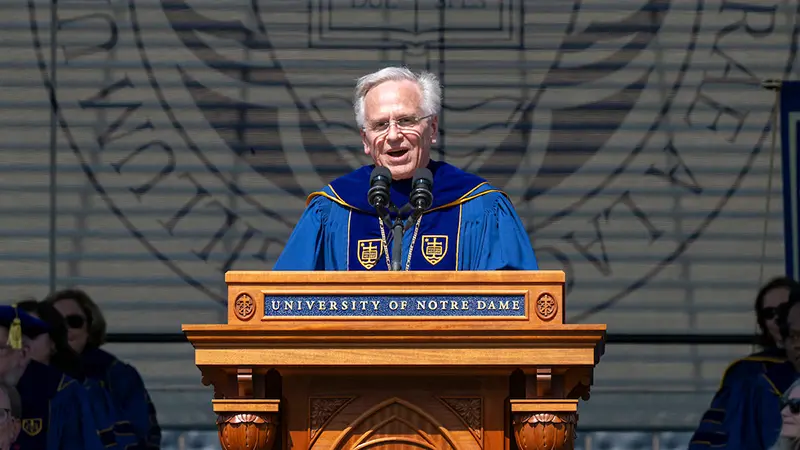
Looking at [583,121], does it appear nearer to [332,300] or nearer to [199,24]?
[199,24]

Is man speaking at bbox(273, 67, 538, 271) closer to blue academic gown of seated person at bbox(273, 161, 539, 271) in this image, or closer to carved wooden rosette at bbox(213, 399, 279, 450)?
blue academic gown of seated person at bbox(273, 161, 539, 271)

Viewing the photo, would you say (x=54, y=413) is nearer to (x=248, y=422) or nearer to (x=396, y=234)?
(x=396, y=234)

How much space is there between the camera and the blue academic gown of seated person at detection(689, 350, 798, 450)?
10.2m

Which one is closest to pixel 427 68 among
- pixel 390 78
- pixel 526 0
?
pixel 526 0

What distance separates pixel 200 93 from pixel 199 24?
18.5 inches

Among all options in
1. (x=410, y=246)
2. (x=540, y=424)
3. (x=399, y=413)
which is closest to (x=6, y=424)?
(x=410, y=246)

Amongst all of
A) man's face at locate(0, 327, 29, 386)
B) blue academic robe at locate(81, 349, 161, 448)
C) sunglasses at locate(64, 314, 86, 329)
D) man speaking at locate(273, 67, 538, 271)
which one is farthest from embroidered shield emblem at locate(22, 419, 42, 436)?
man speaking at locate(273, 67, 538, 271)

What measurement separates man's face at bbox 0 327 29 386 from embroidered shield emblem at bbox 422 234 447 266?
3234mm

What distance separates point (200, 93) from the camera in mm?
11898

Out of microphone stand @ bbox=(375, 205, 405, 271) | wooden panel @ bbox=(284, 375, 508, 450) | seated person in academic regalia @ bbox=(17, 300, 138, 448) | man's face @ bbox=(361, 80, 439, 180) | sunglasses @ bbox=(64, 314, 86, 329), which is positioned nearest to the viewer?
wooden panel @ bbox=(284, 375, 508, 450)

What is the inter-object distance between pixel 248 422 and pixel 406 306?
2.09 feet

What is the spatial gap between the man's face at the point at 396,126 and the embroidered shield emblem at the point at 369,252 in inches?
11.7

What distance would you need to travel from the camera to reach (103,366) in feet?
35.3

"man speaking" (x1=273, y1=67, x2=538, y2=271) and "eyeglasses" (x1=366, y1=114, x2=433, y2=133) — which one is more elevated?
"eyeglasses" (x1=366, y1=114, x2=433, y2=133)
